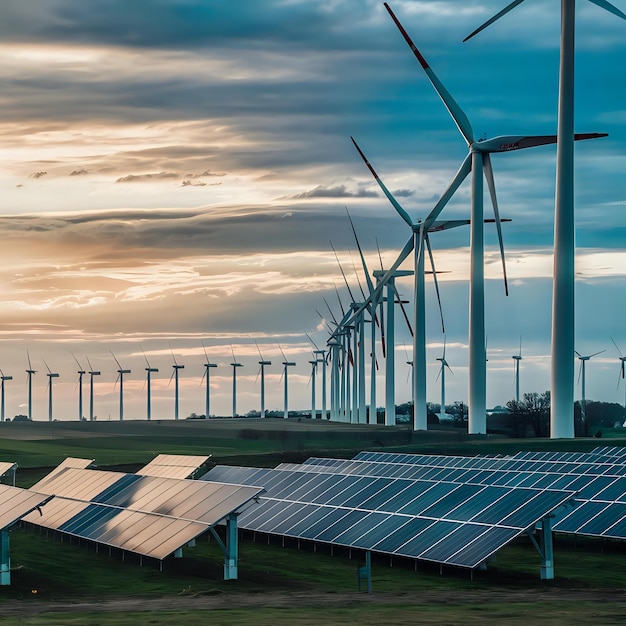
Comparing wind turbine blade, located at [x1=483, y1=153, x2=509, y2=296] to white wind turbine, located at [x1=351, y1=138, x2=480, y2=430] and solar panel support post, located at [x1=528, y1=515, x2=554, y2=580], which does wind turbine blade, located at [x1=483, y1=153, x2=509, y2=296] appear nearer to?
white wind turbine, located at [x1=351, y1=138, x2=480, y2=430]

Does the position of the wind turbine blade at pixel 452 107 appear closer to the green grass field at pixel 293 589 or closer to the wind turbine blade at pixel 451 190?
the wind turbine blade at pixel 451 190

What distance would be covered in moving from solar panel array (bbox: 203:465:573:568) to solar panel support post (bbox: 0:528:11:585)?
609 inches

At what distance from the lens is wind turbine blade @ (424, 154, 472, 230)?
11588cm

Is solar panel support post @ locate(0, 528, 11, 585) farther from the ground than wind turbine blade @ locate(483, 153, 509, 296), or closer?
closer

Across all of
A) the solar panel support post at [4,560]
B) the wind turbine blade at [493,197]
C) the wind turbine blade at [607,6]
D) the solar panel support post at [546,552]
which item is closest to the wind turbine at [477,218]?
the wind turbine blade at [493,197]

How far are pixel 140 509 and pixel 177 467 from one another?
63.8 ft

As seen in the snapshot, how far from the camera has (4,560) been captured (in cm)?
4709

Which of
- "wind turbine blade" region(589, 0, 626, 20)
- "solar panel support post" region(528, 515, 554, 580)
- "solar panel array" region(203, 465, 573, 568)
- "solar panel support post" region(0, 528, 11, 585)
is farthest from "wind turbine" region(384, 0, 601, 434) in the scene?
"solar panel support post" region(0, 528, 11, 585)

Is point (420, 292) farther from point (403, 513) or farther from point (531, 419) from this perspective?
point (403, 513)

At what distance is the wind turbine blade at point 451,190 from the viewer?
380 feet

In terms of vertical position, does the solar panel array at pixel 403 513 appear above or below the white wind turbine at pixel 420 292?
below

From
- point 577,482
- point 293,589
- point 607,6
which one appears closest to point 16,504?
point 293,589

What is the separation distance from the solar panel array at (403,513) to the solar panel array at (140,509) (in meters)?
6.77

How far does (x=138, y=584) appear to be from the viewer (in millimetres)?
47625
